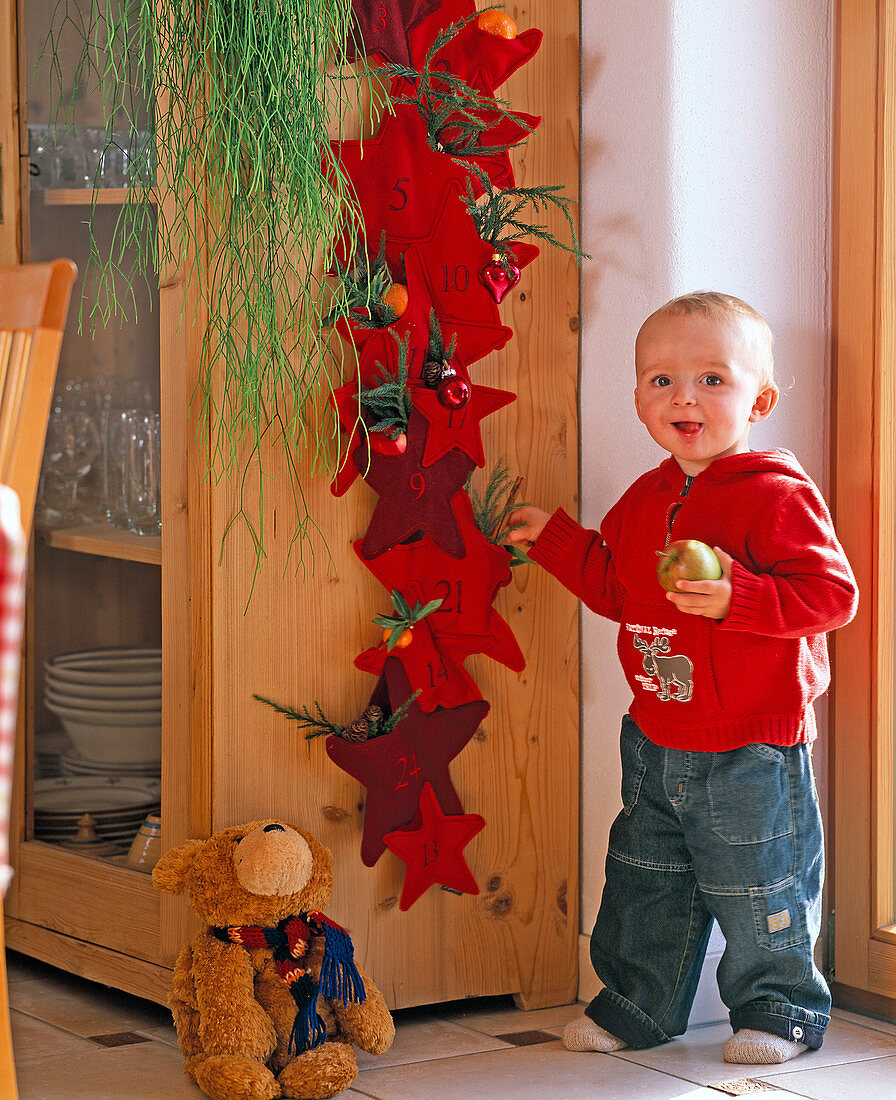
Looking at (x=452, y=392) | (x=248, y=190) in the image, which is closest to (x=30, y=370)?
(x=248, y=190)

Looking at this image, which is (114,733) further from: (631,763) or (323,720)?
(631,763)

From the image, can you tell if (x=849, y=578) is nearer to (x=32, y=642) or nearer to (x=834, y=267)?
(x=834, y=267)

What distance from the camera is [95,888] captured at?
5.94 feet

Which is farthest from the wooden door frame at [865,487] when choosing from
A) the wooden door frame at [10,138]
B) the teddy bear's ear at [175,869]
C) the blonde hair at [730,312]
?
the wooden door frame at [10,138]

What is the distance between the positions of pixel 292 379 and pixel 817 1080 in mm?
1006

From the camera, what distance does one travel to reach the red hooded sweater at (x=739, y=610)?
1.50 m

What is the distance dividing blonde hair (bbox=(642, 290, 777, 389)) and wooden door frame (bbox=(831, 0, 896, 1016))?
0.90 feet

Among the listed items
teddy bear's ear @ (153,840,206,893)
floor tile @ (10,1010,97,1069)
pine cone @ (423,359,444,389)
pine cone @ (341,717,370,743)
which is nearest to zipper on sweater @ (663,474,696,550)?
pine cone @ (423,359,444,389)

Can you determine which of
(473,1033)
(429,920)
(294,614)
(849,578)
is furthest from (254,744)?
(849,578)

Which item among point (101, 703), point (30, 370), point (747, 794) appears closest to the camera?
point (30, 370)

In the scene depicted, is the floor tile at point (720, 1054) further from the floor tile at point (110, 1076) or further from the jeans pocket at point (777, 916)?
the floor tile at point (110, 1076)

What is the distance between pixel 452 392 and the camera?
5.40 feet

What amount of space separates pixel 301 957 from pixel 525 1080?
29 centimetres

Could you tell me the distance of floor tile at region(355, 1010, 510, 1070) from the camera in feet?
5.32
